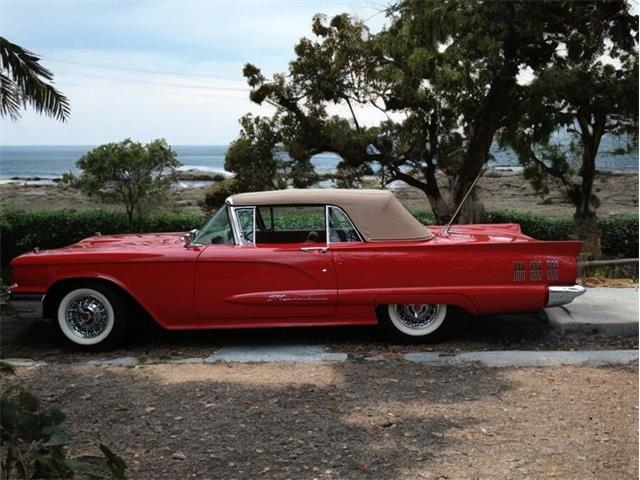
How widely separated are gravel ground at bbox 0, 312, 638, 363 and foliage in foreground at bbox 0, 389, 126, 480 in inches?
131

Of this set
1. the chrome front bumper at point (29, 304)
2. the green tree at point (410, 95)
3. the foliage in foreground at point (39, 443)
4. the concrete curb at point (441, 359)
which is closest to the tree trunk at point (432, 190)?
the green tree at point (410, 95)

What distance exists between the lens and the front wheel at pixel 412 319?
6051 mm

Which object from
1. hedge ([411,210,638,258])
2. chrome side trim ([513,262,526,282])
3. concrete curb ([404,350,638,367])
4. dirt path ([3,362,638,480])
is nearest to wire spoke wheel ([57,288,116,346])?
dirt path ([3,362,638,480])

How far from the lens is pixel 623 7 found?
6930mm

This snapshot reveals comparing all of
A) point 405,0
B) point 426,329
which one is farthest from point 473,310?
point 405,0

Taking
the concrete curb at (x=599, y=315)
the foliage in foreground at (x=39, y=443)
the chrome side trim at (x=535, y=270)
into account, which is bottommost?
the concrete curb at (x=599, y=315)

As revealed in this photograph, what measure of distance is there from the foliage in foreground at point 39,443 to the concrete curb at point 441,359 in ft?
10.1

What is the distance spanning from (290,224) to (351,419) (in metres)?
2.73

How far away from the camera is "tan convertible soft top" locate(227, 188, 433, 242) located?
6066 mm

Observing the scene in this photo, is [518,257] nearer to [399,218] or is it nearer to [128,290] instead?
[399,218]

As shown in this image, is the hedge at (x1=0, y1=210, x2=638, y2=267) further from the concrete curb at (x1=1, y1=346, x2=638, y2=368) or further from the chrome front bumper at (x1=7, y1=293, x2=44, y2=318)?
the concrete curb at (x1=1, y1=346, x2=638, y2=368)

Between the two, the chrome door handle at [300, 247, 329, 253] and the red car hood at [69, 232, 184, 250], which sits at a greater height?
the red car hood at [69, 232, 184, 250]

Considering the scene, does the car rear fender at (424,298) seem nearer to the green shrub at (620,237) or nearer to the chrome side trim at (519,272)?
the chrome side trim at (519,272)

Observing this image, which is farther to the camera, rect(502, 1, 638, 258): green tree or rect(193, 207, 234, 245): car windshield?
rect(502, 1, 638, 258): green tree
